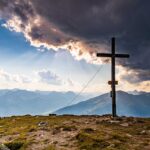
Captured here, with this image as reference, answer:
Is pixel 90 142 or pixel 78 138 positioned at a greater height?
pixel 78 138

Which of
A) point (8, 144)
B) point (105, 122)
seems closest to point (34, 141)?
point (8, 144)

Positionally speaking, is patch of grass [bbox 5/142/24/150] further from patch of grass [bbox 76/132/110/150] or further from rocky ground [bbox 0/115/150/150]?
patch of grass [bbox 76/132/110/150]

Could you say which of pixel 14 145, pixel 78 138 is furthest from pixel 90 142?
pixel 14 145

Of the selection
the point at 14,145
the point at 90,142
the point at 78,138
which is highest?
the point at 78,138

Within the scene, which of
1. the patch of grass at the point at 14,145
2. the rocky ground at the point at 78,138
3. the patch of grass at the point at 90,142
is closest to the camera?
the patch of grass at the point at 90,142

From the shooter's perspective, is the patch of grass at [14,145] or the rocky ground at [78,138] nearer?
the rocky ground at [78,138]

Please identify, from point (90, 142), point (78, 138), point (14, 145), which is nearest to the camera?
point (90, 142)

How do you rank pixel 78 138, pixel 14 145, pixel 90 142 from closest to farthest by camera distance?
pixel 90 142, pixel 78 138, pixel 14 145

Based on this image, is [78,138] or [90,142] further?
[78,138]

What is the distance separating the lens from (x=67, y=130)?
39.1 meters

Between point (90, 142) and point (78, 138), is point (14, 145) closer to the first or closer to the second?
point (78, 138)

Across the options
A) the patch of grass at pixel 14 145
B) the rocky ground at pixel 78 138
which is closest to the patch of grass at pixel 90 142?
the rocky ground at pixel 78 138

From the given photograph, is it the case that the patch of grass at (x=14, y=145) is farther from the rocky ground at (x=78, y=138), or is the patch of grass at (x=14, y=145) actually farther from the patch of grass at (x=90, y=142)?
the patch of grass at (x=90, y=142)

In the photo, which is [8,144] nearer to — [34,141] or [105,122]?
[34,141]
